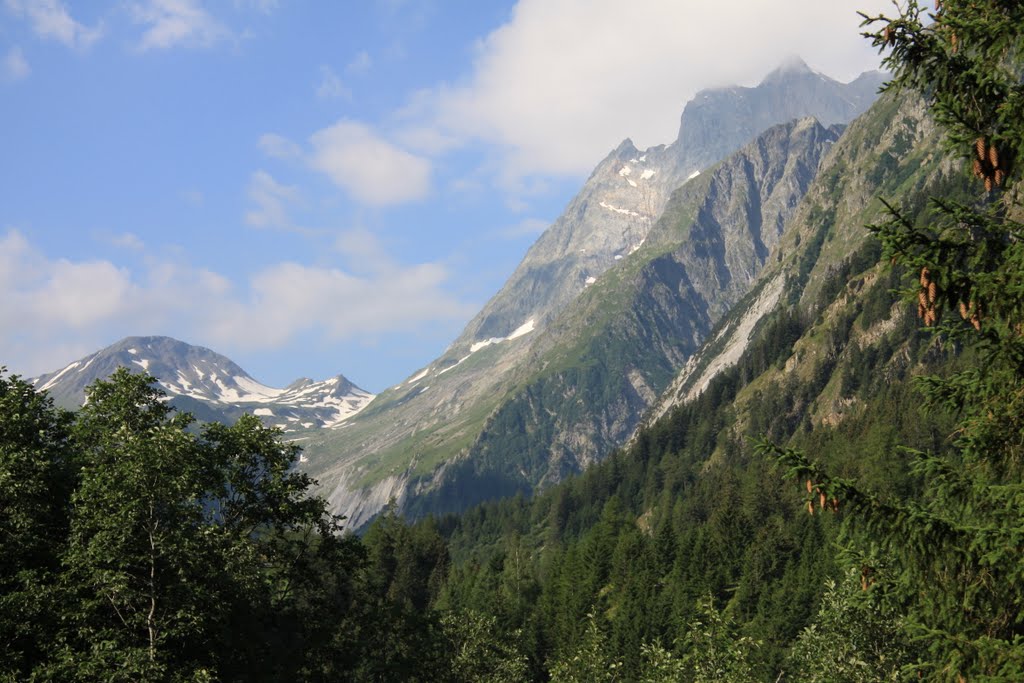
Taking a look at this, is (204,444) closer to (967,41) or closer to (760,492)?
(967,41)

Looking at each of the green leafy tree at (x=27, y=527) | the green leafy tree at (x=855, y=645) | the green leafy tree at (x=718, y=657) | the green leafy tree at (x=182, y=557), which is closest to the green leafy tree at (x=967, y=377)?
the green leafy tree at (x=855, y=645)

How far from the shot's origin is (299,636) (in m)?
39.9

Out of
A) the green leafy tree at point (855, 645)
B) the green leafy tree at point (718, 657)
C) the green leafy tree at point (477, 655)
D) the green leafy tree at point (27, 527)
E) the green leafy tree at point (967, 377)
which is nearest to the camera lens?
the green leafy tree at point (967, 377)

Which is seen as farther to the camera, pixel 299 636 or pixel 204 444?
pixel 299 636

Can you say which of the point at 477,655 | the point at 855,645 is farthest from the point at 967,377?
the point at 477,655

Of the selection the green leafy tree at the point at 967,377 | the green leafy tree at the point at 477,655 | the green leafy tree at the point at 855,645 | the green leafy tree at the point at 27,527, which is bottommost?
the green leafy tree at the point at 477,655

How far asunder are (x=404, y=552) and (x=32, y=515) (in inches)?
4855

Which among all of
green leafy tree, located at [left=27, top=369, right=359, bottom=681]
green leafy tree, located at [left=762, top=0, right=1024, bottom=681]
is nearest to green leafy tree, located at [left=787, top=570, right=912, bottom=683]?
green leafy tree, located at [left=762, top=0, right=1024, bottom=681]

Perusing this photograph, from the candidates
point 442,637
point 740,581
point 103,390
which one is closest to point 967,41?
point 103,390

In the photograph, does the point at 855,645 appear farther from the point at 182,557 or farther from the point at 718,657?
the point at 182,557

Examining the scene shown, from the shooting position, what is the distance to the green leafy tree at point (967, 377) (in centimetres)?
1346

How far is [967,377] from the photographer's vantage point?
49.7ft

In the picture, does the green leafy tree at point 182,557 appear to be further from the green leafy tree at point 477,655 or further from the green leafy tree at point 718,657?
the green leafy tree at point 477,655

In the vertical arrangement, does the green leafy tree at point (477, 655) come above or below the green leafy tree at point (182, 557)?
below
